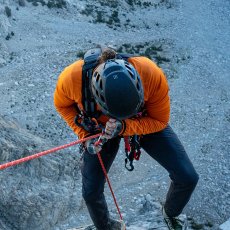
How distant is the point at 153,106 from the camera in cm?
494

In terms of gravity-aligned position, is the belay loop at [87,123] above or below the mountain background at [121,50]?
above

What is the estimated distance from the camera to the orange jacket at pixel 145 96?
15.4 feet

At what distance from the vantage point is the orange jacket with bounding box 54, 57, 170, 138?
4.69 metres

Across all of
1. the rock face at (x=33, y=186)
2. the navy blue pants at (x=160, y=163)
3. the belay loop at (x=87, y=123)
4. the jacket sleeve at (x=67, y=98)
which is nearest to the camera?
the jacket sleeve at (x=67, y=98)

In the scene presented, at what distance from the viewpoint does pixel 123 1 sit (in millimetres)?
23719

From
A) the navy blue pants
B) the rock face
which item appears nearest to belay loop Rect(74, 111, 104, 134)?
the navy blue pants

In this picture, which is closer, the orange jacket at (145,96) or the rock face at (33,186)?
the orange jacket at (145,96)

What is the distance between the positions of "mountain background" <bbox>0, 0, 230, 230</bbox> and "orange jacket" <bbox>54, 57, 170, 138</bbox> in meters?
0.65

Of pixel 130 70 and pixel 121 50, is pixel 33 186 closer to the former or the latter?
pixel 130 70

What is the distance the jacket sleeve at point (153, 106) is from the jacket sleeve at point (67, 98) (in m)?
0.71

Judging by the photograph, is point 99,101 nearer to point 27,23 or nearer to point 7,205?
point 7,205

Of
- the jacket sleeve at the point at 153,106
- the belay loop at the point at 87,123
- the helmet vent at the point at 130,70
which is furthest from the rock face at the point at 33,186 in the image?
the helmet vent at the point at 130,70

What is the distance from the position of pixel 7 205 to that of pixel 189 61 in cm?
1203

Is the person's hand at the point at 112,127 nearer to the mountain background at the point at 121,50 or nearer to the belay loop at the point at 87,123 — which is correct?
the belay loop at the point at 87,123
